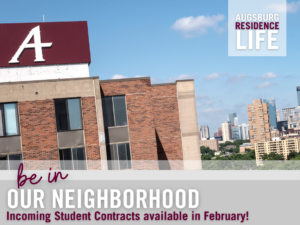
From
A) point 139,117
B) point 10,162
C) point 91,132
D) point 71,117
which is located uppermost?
point 71,117

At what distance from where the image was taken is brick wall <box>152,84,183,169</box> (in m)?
27.0

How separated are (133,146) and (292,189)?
936cm

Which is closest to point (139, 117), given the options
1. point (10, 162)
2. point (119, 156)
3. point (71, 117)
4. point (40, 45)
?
point (119, 156)

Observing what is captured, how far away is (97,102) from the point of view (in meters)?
22.1

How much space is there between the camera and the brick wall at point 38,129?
70.2ft

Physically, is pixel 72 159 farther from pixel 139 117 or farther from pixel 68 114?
pixel 139 117

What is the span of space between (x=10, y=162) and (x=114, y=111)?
627cm

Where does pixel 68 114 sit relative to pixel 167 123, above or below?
above

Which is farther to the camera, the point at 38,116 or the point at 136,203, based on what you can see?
the point at 38,116

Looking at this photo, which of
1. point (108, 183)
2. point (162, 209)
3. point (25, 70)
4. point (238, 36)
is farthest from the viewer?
point (238, 36)

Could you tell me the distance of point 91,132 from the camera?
72.0 feet

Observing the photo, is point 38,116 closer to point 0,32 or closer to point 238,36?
point 0,32

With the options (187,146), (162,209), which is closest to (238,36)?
(187,146)

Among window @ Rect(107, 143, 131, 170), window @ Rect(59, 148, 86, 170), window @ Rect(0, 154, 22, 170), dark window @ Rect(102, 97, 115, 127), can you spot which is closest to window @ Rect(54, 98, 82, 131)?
window @ Rect(59, 148, 86, 170)
